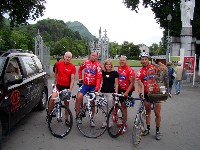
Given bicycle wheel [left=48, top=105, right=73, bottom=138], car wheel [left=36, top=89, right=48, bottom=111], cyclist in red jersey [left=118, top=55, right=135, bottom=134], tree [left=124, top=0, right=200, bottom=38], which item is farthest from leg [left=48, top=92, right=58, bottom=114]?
tree [left=124, top=0, right=200, bottom=38]

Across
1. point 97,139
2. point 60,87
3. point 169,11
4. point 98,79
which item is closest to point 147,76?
point 98,79

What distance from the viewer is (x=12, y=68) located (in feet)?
21.9

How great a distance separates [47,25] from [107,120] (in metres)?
158

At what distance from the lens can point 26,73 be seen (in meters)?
7.56

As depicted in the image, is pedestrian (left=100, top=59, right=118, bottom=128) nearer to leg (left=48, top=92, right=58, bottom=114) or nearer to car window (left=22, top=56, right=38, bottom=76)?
leg (left=48, top=92, right=58, bottom=114)

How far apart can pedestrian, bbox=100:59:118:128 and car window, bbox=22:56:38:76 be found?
Answer: 6.47ft

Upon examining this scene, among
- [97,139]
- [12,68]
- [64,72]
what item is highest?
[12,68]

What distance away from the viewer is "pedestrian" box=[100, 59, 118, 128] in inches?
286

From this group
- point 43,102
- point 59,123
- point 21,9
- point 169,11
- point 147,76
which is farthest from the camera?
point 169,11

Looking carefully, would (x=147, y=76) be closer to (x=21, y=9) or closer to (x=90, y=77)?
(x=90, y=77)

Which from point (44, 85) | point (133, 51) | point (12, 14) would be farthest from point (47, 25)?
point (44, 85)

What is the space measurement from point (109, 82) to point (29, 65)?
233 centimetres

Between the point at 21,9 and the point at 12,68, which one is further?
the point at 21,9

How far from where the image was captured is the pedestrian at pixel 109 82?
23.9ft
